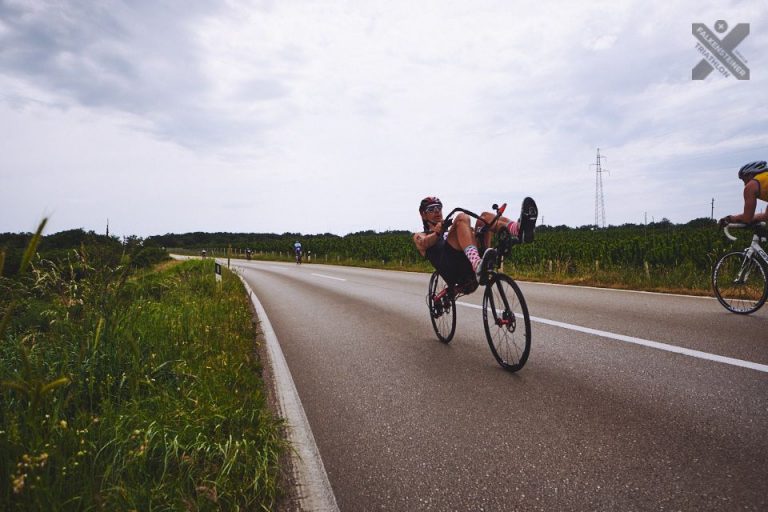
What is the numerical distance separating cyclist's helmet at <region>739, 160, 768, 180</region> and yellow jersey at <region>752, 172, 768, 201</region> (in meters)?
0.08

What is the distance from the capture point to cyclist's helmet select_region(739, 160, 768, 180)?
5750mm

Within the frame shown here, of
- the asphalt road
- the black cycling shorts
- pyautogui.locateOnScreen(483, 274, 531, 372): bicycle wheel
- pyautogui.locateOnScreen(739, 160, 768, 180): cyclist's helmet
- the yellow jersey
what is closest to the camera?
the asphalt road

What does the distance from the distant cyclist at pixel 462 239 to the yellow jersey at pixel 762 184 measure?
3.90 m

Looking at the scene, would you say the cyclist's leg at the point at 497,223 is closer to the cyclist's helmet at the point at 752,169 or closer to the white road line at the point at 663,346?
the white road line at the point at 663,346

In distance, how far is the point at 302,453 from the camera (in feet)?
9.20

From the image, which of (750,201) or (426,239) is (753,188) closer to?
(750,201)

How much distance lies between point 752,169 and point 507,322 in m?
4.62

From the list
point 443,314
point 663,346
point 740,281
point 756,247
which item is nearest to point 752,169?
point 756,247

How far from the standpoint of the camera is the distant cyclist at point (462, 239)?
4055 mm

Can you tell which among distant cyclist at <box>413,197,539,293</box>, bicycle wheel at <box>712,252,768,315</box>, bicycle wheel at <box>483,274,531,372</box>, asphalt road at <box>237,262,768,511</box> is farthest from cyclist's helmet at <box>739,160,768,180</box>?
bicycle wheel at <box>483,274,531,372</box>

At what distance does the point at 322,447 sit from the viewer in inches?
114

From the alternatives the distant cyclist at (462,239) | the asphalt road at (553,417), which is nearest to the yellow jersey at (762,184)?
the asphalt road at (553,417)

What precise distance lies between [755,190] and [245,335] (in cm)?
723

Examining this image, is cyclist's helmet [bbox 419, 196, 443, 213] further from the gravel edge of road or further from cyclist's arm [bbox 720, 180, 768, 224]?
cyclist's arm [bbox 720, 180, 768, 224]
